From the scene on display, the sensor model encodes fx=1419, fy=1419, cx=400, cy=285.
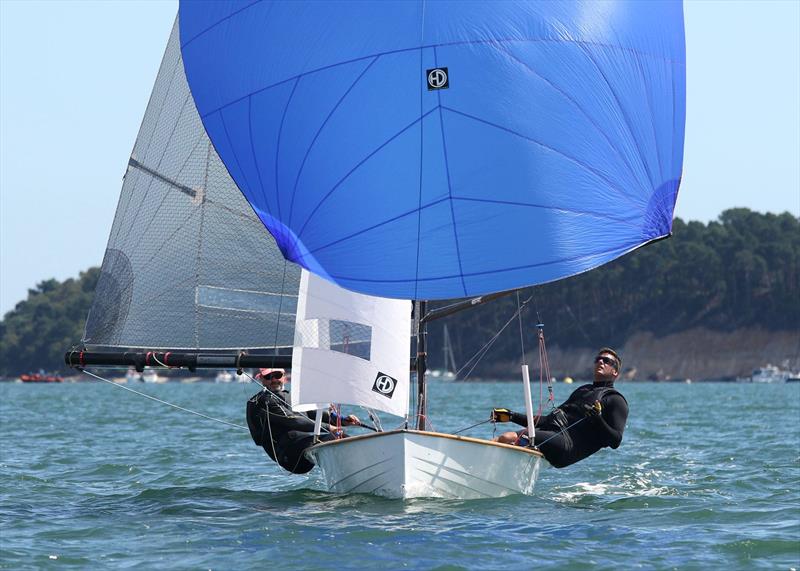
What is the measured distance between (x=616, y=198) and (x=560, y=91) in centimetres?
112

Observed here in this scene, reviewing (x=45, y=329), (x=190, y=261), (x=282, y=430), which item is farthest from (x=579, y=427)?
(x=45, y=329)

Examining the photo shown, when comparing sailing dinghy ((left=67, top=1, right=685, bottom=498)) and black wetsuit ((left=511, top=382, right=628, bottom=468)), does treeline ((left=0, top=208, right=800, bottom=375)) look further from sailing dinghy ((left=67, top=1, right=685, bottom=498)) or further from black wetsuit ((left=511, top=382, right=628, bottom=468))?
sailing dinghy ((left=67, top=1, right=685, bottom=498))

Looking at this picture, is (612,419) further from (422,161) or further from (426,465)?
(422,161)

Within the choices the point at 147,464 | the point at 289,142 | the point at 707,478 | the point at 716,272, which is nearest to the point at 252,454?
the point at 147,464

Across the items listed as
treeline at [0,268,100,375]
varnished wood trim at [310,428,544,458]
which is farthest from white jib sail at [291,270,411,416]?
treeline at [0,268,100,375]

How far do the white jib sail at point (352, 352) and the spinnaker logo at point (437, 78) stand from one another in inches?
81.0

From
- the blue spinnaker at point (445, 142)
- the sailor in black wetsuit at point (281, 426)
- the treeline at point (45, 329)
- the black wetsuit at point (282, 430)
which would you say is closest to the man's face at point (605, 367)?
the blue spinnaker at point (445, 142)

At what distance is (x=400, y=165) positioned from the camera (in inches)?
501

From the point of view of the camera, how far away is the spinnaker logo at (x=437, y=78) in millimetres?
12703

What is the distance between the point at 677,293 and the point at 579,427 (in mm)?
113555

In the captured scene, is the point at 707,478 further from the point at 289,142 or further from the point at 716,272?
the point at 716,272

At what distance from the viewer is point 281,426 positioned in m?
14.6

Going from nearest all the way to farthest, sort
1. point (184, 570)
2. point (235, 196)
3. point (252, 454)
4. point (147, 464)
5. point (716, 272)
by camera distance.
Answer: point (184, 570) → point (235, 196) → point (147, 464) → point (252, 454) → point (716, 272)

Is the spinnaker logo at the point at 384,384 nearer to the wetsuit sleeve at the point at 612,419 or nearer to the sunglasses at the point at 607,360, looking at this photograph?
the wetsuit sleeve at the point at 612,419
